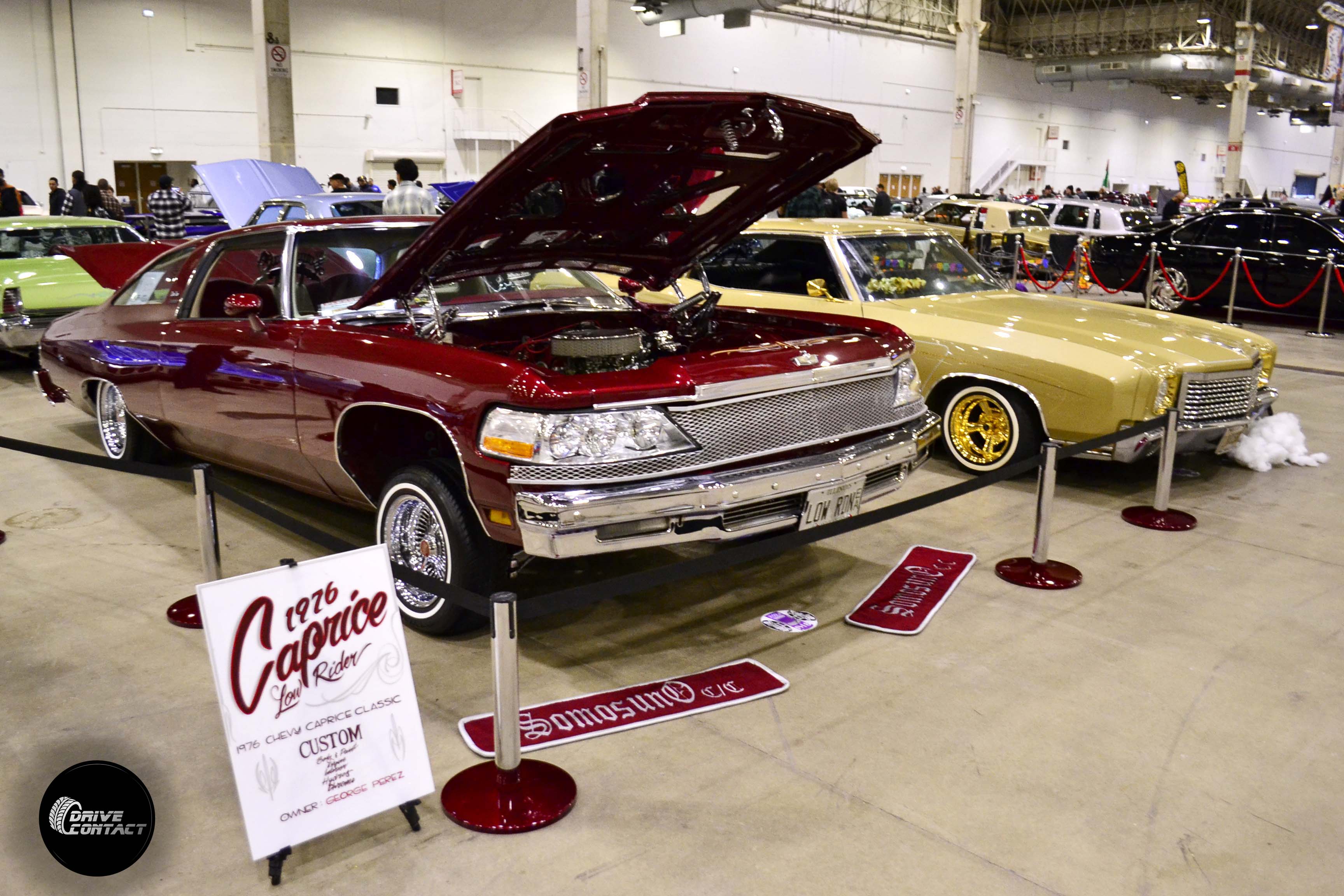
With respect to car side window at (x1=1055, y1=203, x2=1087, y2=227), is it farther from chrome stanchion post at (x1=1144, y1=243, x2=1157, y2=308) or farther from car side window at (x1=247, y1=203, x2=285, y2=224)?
car side window at (x1=247, y1=203, x2=285, y2=224)

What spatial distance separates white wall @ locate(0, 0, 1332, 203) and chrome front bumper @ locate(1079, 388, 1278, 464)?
21497mm

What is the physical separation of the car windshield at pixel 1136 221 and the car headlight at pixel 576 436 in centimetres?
1824

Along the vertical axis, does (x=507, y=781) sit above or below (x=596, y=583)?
below

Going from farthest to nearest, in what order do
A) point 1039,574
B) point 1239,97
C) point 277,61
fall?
point 1239,97, point 277,61, point 1039,574

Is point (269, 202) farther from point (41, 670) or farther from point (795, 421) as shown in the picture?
point (795, 421)

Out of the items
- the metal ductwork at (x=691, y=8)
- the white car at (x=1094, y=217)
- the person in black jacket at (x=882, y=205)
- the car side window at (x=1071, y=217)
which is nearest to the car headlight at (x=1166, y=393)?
the white car at (x=1094, y=217)

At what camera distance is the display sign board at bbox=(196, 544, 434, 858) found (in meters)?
2.42

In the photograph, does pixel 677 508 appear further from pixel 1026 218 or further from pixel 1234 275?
pixel 1026 218

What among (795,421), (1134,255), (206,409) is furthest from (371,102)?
(795,421)

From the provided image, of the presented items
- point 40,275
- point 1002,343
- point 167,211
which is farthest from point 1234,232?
point 167,211

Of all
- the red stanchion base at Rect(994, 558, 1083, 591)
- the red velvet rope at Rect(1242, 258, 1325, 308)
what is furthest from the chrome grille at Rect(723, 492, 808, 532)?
the red velvet rope at Rect(1242, 258, 1325, 308)

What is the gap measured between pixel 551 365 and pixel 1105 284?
12573 mm

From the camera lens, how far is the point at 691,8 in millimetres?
23188

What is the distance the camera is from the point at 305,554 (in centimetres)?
478
